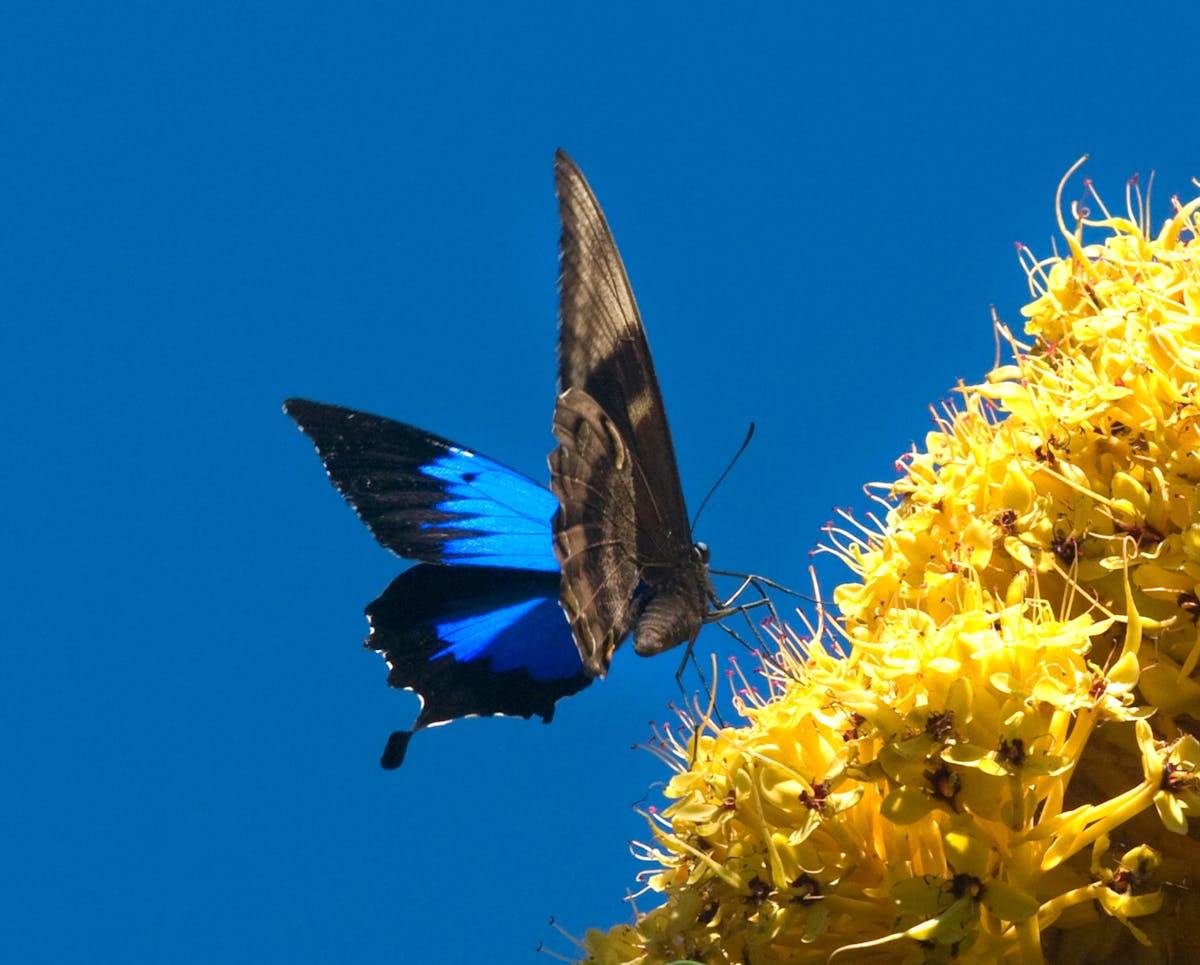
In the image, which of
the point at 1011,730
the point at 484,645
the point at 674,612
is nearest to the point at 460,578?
the point at 484,645

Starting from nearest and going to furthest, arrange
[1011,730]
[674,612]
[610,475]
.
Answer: [1011,730], [610,475], [674,612]

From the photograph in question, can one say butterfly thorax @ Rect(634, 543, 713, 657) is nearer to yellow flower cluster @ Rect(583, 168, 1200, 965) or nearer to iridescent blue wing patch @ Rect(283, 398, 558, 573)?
iridescent blue wing patch @ Rect(283, 398, 558, 573)

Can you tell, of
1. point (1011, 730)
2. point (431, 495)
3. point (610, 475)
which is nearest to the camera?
point (1011, 730)

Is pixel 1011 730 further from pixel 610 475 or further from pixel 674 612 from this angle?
pixel 674 612

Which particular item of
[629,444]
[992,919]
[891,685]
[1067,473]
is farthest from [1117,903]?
[629,444]

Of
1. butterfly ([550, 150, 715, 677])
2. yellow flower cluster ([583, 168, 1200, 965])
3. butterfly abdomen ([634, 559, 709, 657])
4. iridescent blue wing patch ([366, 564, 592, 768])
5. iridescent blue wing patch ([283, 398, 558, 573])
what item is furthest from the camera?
iridescent blue wing patch ([366, 564, 592, 768])

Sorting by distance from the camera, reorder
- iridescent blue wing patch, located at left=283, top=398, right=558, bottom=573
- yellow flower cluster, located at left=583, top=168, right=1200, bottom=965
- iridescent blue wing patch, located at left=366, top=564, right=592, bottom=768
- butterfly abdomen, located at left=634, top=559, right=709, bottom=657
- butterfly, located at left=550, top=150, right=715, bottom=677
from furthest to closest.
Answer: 1. iridescent blue wing patch, located at left=366, top=564, right=592, bottom=768
2. iridescent blue wing patch, located at left=283, top=398, right=558, bottom=573
3. butterfly abdomen, located at left=634, top=559, right=709, bottom=657
4. butterfly, located at left=550, top=150, right=715, bottom=677
5. yellow flower cluster, located at left=583, top=168, right=1200, bottom=965

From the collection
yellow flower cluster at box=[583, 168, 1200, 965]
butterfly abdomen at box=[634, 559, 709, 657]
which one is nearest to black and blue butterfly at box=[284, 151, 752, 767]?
butterfly abdomen at box=[634, 559, 709, 657]

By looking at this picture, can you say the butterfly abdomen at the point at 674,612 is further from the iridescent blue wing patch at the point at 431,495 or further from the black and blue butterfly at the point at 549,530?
the iridescent blue wing patch at the point at 431,495
